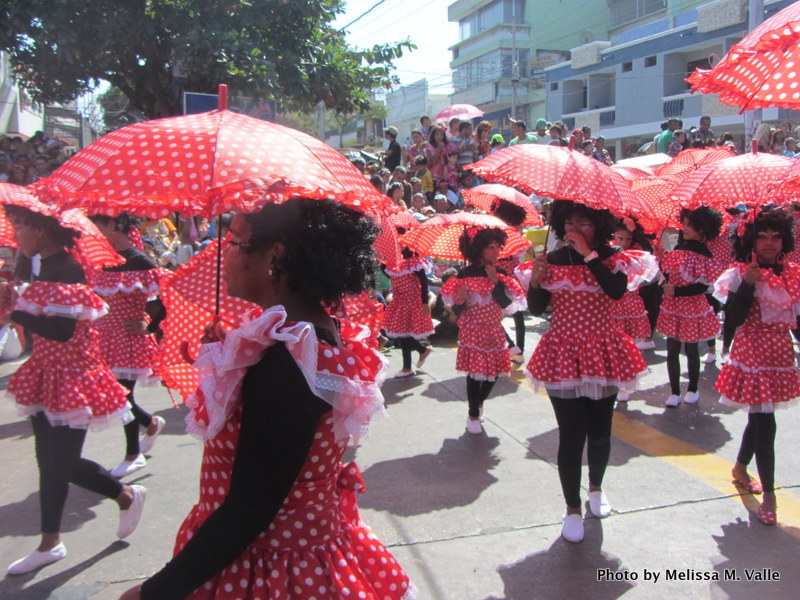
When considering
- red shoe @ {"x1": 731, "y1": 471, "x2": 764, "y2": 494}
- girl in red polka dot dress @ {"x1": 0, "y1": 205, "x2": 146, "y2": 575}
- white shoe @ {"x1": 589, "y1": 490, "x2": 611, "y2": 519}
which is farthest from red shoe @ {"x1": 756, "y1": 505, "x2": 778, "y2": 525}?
girl in red polka dot dress @ {"x1": 0, "y1": 205, "x2": 146, "y2": 575}

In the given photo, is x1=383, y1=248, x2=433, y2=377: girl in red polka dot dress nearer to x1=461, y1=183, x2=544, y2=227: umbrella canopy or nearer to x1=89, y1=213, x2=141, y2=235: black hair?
x1=461, y1=183, x2=544, y2=227: umbrella canopy

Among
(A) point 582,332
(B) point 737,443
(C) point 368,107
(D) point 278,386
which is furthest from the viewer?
(C) point 368,107

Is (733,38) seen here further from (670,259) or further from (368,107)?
(670,259)

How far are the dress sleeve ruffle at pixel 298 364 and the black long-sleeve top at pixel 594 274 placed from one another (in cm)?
221

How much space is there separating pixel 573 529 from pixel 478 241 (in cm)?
257

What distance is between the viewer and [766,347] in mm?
3963

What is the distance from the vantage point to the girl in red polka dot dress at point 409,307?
702cm

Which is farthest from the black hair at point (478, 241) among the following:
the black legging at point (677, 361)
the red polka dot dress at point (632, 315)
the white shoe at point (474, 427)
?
the red polka dot dress at point (632, 315)

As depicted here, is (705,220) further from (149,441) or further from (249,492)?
(249,492)

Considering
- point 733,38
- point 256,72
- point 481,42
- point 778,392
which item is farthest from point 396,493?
point 481,42

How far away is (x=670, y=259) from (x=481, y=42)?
4839 cm

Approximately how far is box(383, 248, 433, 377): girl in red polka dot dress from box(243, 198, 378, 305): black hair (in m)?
5.21

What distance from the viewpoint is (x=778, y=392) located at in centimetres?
387

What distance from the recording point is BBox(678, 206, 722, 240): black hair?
580 centimetres
